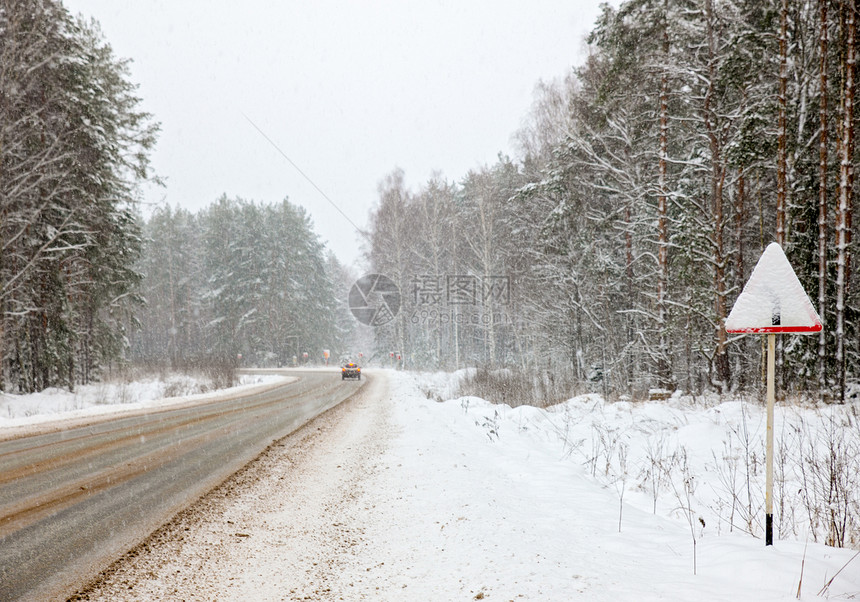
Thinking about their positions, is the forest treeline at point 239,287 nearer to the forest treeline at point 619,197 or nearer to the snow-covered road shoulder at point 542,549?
the forest treeline at point 619,197

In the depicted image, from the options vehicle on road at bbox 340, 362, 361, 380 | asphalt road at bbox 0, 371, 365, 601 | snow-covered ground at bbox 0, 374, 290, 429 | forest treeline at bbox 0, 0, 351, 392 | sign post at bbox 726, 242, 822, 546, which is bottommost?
vehicle on road at bbox 340, 362, 361, 380

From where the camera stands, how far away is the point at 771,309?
372 cm

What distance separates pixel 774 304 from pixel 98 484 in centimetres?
752

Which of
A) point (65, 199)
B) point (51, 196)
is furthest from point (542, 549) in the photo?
point (65, 199)

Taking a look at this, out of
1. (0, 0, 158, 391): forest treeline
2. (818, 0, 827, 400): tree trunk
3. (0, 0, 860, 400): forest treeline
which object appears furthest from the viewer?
(0, 0, 158, 391): forest treeline

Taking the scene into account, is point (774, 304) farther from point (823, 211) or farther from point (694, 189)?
point (694, 189)

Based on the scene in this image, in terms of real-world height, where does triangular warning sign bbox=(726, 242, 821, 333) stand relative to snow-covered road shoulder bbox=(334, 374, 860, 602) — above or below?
above

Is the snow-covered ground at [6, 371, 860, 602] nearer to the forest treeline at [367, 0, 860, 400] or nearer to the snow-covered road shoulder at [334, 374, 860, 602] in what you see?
the snow-covered road shoulder at [334, 374, 860, 602]

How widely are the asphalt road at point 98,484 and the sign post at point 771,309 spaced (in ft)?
18.1

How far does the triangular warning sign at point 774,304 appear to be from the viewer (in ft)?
12.0

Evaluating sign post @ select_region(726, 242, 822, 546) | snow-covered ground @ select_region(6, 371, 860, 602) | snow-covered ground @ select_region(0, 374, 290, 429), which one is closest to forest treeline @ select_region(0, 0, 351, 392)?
snow-covered ground @ select_region(0, 374, 290, 429)

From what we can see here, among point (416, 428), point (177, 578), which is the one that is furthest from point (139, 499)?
point (416, 428)

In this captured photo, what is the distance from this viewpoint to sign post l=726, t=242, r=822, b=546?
363 cm

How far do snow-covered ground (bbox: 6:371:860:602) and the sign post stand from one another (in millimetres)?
995
